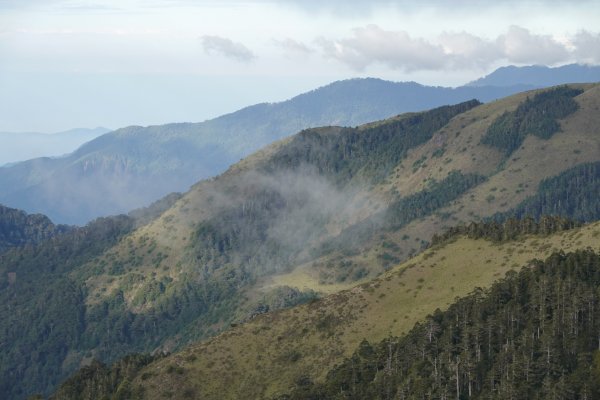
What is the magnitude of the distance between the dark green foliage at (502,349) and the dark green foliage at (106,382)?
45870 millimetres

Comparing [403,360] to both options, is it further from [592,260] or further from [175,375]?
[175,375]

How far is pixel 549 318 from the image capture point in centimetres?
13888

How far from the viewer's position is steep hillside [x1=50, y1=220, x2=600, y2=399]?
167 m

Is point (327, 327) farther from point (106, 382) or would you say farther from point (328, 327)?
point (106, 382)

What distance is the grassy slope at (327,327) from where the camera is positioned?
167125 millimetres

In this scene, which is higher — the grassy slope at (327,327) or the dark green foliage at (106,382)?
the grassy slope at (327,327)

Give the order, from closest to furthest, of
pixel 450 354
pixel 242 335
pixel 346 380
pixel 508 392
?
pixel 508 392 → pixel 450 354 → pixel 346 380 → pixel 242 335

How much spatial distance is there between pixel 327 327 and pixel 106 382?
5669 centimetres

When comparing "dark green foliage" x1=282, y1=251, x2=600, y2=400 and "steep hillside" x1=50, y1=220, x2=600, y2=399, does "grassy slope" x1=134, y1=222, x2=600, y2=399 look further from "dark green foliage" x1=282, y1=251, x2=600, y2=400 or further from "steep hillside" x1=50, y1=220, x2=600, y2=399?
"dark green foliage" x1=282, y1=251, x2=600, y2=400

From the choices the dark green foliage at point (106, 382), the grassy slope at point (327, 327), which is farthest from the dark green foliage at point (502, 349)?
the dark green foliage at point (106, 382)

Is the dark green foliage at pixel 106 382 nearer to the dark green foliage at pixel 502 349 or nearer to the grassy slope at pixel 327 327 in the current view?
the grassy slope at pixel 327 327

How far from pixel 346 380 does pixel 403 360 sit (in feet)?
40.0

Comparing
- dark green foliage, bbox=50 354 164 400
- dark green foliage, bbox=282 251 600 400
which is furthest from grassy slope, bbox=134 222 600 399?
dark green foliage, bbox=282 251 600 400

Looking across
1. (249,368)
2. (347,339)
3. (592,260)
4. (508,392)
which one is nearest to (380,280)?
(347,339)
